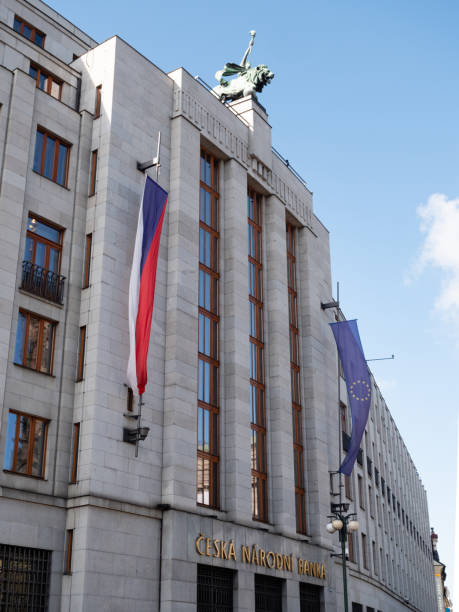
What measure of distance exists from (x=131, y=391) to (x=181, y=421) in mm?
2663

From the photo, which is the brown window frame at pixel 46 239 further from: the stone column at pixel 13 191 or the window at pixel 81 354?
the window at pixel 81 354

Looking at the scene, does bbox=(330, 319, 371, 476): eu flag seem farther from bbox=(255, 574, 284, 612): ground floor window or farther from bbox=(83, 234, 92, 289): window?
bbox=(83, 234, 92, 289): window

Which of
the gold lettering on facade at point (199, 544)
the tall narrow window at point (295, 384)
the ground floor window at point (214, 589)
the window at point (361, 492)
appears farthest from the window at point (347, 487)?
the gold lettering on facade at point (199, 544)

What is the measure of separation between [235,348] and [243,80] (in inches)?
731

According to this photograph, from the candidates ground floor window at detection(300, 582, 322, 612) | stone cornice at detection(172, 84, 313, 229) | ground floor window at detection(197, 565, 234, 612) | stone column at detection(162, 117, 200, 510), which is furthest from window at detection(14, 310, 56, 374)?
ground floor window at detection(300, 582, 322, 612)

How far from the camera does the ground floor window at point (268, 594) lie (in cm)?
3444

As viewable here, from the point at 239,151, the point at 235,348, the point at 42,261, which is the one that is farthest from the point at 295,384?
the point at 42,261

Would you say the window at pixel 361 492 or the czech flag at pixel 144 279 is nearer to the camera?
the czech flag at pixel 144 279

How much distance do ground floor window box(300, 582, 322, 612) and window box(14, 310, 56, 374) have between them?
18.1 metres

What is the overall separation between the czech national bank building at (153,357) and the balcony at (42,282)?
0.09 m

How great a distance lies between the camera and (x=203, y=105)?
39.1 metres

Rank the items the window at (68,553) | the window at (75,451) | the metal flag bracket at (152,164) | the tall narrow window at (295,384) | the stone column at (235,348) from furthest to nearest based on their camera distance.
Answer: the tall narrow window at (295,384)
the stone column at (235,348)
the metal flag bracket at (152,164)
the window at (75,451)
the window at (68,553)

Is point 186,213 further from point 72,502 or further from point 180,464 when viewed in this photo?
point 72,502

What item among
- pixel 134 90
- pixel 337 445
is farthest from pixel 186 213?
pixel 337 445
